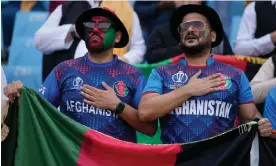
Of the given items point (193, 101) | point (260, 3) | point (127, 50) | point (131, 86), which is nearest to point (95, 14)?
point (131, 86)

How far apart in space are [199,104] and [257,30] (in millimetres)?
2446

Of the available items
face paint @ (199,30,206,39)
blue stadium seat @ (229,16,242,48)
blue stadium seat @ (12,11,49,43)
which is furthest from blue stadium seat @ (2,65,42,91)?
face paint @ (199,30,206,39)

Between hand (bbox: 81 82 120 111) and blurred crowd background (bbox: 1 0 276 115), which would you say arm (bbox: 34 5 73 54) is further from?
hand (bbox: 81 82 120 111)

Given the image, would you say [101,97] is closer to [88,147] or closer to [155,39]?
[88,147]

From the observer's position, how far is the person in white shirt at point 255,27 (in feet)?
24.0

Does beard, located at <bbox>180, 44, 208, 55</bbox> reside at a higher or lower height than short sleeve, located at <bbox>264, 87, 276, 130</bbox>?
higher

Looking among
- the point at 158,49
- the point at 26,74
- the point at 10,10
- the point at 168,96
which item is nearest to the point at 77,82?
the point at 168,96

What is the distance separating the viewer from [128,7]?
7551 mm

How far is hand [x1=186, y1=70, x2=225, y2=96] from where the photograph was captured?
5.26 meters

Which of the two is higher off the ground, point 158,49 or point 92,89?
point 158,49

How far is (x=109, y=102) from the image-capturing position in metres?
5.33

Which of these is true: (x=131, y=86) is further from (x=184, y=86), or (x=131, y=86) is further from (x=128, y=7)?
(x=128, y=7)

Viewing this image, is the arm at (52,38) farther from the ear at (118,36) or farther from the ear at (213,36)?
the ear at (213,36)

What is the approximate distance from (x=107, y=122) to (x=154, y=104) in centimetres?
37
